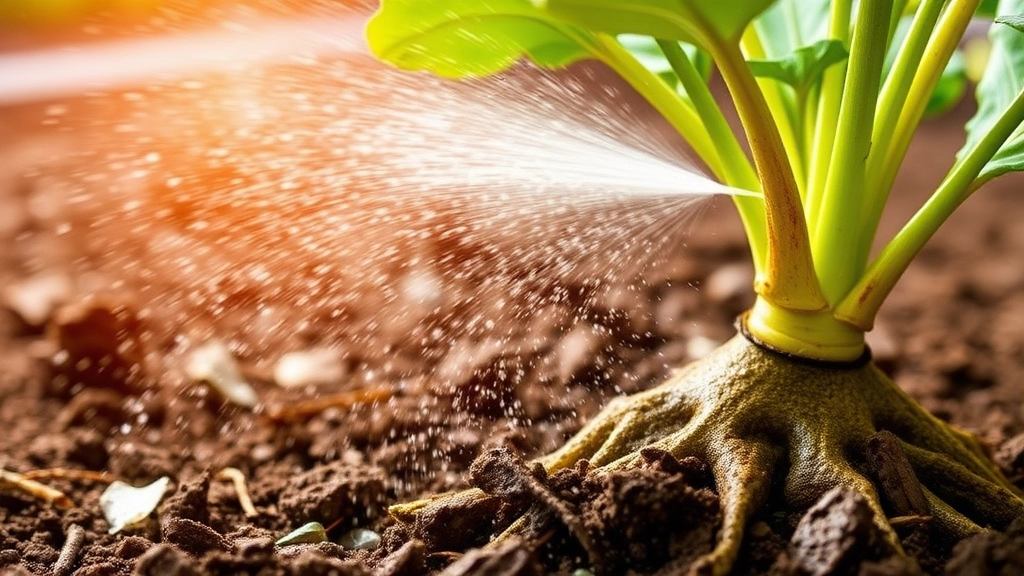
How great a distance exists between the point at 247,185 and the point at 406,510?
2.66ft

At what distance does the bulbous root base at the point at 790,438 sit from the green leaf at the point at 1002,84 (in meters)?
0.28

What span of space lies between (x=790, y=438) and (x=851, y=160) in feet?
0.95

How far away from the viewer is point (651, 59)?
128 centimetres

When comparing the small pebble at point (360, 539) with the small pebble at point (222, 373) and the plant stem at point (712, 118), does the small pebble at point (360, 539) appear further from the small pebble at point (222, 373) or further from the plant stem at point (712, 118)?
the plant stem at point (712, 118)

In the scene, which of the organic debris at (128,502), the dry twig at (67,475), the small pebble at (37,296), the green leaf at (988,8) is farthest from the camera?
the small pebble at (37,296)

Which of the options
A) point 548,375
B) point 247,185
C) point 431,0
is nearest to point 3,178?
point 247,185

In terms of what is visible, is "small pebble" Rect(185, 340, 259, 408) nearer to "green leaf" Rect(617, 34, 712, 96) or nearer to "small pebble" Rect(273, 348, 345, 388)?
"small pebble" Rect(273, 348, 345, 388)

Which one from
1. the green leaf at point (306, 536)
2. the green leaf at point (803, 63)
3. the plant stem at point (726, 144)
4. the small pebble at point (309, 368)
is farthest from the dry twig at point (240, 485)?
the green leaf at point (803, 63)

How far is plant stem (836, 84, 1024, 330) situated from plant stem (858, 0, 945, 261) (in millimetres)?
54

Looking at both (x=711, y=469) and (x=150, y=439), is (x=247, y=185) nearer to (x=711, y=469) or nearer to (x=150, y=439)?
(x=150, y=439)

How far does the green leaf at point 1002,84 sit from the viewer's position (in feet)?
3.27

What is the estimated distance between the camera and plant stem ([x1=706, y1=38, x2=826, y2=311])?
→ 0.80m

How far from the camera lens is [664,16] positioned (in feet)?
2.44

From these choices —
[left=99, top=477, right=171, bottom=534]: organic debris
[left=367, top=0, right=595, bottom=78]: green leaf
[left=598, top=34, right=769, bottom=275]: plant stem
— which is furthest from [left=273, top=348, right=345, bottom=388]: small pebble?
[left=598, top=34, right=769, bottom=275]: plant stem
